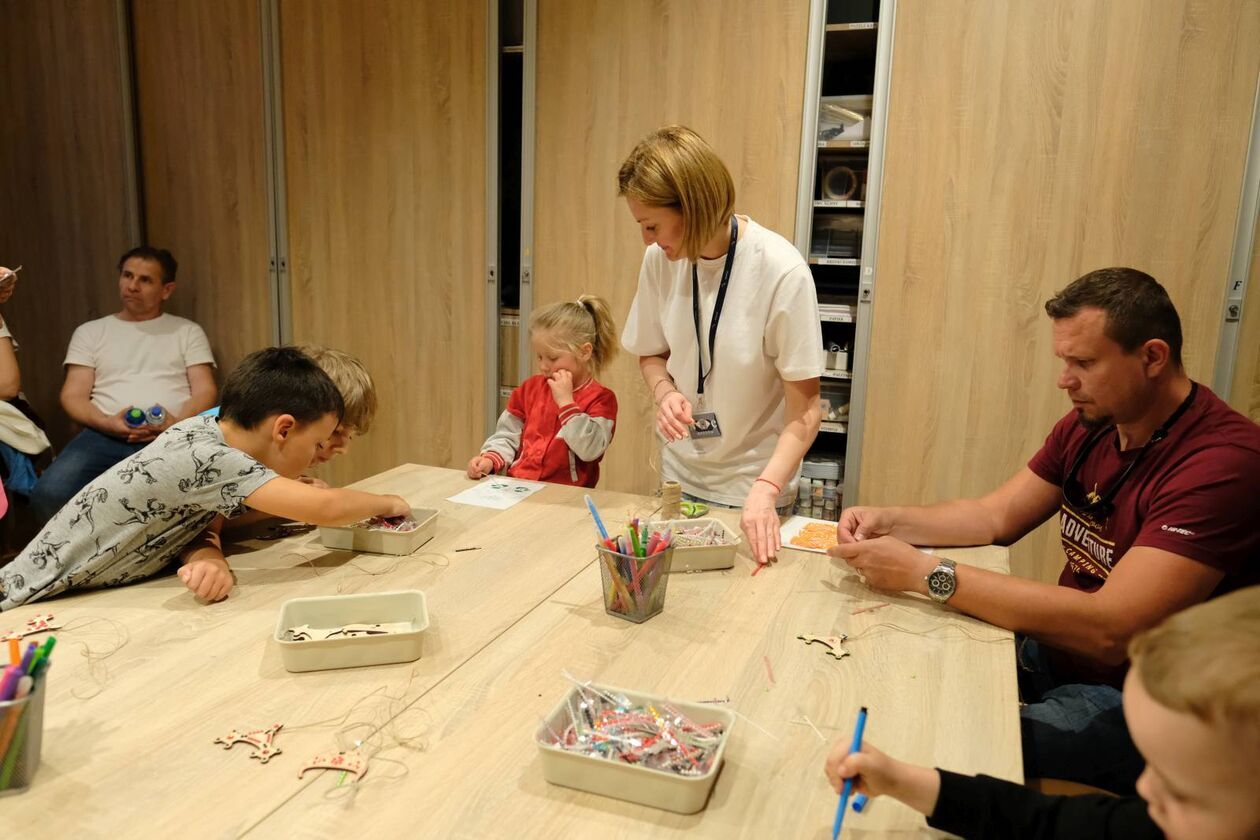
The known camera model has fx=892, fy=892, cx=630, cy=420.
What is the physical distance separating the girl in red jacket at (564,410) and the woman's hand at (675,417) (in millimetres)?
457

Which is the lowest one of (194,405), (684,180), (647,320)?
(194,405)

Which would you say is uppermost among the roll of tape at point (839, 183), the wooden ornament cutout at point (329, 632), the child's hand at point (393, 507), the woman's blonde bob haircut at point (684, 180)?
the roll of tape at point (839, 183)

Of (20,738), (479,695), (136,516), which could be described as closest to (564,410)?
(136,516)

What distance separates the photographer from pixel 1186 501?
1.48 meters

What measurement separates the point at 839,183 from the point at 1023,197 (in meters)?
0.64

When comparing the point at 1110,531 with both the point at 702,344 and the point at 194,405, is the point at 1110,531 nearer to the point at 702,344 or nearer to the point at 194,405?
the point at 702,344

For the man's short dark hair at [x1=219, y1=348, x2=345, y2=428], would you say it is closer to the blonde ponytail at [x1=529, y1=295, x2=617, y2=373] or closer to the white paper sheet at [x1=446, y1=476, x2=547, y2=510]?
the white paper sheet at [x1=446, y1=476, x2=547, y2=510]

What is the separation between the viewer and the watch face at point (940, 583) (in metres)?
1.56

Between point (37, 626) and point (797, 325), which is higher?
point (797, 325)

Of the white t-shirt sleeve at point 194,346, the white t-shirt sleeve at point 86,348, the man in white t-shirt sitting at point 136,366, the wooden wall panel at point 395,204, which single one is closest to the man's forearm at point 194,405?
the man in white t-shirt sitting at point 136,366

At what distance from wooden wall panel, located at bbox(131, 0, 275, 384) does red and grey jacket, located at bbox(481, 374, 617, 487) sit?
6.53 ft

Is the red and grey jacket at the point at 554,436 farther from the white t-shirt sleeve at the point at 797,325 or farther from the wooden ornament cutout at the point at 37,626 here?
the wooden ornament cutout at the point at 37,626

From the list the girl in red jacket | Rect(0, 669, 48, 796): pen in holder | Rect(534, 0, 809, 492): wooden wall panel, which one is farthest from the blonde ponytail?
Rect(0, 669, 48, 796): pen in holder

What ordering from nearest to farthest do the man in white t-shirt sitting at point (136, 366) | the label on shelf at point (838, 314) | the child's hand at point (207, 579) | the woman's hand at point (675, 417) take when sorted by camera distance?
the child's hand at point (207, 579)
the woman's hand at point (675, 417)
the label on shelf at point (838, 314)
the man in white t-shirt sitting at point (136, 366)
